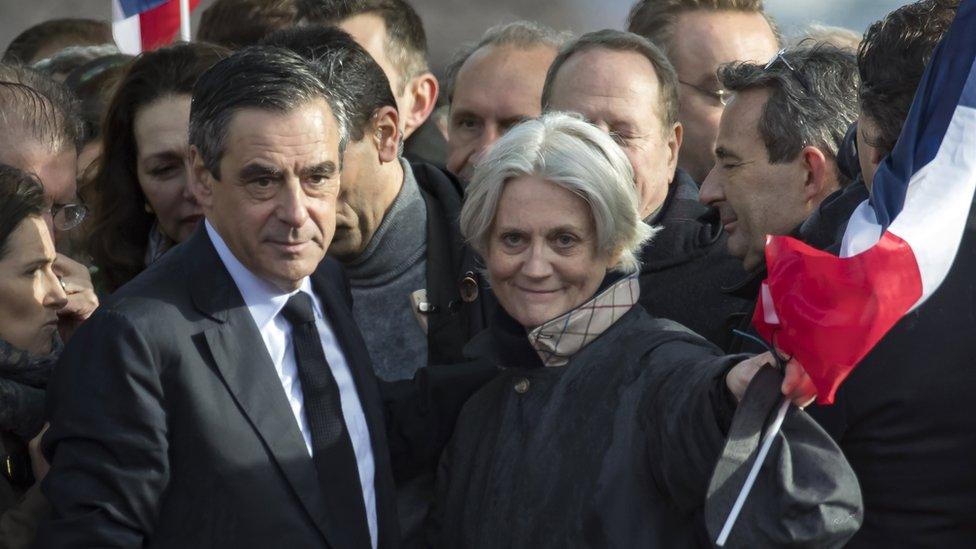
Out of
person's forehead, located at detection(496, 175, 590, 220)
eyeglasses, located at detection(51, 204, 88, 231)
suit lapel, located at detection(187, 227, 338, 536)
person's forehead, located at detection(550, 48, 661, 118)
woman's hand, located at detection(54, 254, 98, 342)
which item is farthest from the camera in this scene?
A: person's forehead, located at detection(550, 48, 661, 118)

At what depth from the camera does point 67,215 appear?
163 inches

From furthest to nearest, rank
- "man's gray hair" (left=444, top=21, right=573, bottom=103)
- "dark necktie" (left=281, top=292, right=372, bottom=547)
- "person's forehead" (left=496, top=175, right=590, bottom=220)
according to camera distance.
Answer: "man's gray hair" (left=444, top=21, right=573, bottom=103) < "person's forehead" (left=496, top=175, right=590, bottom=220) < "dark necktie" (left=281, top=292, right=372, bottom=547)

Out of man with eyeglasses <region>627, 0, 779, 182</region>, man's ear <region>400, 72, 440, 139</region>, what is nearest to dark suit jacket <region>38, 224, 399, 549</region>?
man's ear <region>400, 72, 440, 139</region>

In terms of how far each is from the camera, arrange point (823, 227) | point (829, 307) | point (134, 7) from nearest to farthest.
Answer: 1. point (829, 307)
2. point (823, 227)
3. point (134, 7)

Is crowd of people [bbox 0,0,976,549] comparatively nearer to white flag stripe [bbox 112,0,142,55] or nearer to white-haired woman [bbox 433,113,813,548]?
white-haired woman [bbox 433,113,813,548]

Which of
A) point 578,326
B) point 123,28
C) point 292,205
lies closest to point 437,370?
point 578,326

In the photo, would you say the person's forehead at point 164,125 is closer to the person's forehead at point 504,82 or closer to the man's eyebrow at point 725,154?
the person's forehead at point 504,82

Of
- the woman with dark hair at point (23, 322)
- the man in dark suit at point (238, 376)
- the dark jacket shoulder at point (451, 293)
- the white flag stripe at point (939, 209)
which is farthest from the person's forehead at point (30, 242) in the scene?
the white flag stripe at point (939, 209)

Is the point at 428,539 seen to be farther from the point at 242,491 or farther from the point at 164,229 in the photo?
the point at 164,229

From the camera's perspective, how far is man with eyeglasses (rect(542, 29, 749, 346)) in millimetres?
4277

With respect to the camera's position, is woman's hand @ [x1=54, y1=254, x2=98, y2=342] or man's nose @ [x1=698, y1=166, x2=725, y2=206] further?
man's nose @ [x1=698, y1=166, x2=725, y2=206]

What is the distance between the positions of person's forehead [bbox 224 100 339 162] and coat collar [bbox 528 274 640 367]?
2.23ft

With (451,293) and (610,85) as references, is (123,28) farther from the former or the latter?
(451,293)

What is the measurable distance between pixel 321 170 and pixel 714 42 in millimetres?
2338
